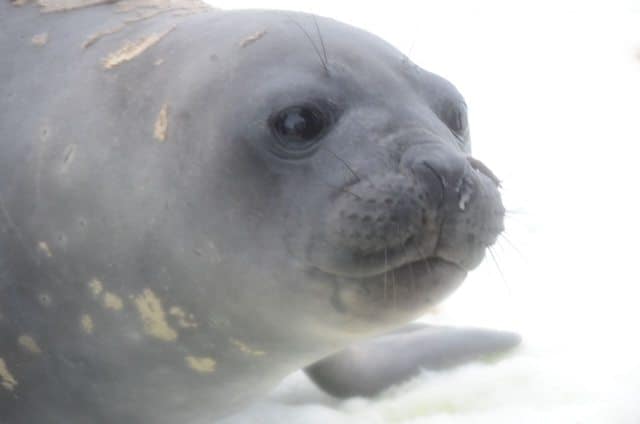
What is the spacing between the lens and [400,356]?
278cm

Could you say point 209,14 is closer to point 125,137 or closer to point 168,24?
point 168,24

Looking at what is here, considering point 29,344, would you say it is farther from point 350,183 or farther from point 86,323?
point 350,183

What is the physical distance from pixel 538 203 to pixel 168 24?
220 centimetres

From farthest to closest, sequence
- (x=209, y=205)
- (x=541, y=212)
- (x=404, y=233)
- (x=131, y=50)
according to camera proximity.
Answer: (x=541, y=212) → (x=131, y=50) → (x=209, y=205) → (x=404, y=233)

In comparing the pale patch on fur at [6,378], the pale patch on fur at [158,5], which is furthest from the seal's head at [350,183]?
the pale patch on fur at [6,378]

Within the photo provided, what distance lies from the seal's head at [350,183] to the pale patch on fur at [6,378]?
702mm

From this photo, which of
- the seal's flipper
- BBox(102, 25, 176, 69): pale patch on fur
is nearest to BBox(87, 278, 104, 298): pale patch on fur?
BBox(102, 25, 176, 69): pale patch on fur

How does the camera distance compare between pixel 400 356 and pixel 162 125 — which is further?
pixel 400 356

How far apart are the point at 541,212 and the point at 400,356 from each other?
1.22 meters

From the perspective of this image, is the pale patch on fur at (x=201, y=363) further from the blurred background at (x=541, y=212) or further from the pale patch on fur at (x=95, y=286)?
the blurred background at (x=541, y=212)

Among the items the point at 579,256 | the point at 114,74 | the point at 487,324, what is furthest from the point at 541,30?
the point at 114,74

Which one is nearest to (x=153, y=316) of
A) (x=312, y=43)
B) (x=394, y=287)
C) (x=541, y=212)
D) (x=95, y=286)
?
(x=95, y=286)

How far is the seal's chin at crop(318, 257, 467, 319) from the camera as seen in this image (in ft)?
5.24

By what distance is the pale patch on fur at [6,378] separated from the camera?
78.8 inches
